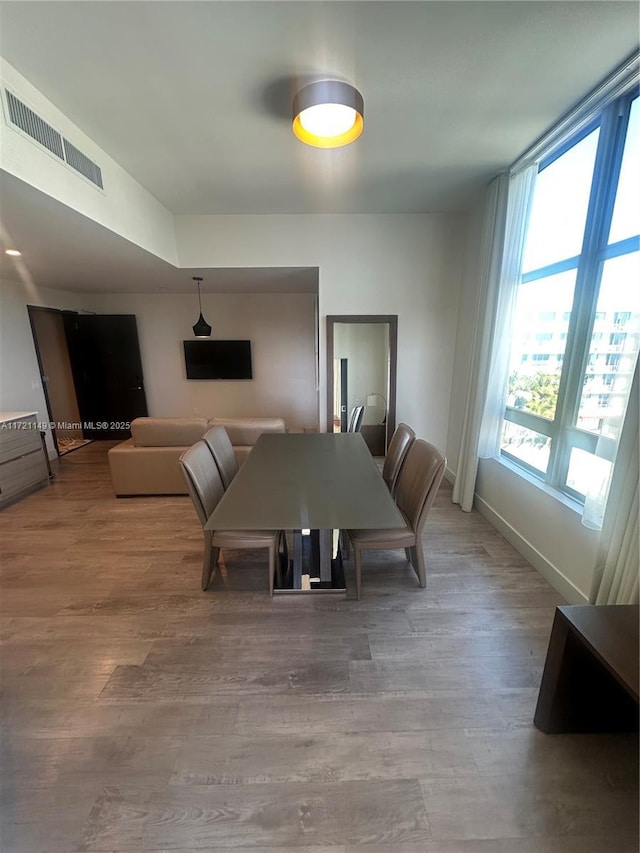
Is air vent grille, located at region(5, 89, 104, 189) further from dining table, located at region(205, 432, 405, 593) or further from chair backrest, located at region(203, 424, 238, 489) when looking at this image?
dining table, located at region(205, 432, 405, 593)

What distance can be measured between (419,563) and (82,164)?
3.29 meters

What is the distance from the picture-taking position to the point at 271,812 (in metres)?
1.12

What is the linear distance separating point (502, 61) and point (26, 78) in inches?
91.3

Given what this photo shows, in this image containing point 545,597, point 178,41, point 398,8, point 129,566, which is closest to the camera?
point 398,8

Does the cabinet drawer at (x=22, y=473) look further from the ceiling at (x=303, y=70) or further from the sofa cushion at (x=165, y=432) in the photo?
the ceiling at (x=303, y=70)

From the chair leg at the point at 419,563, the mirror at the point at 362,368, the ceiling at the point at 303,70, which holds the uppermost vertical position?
the ceiling at the point at 303,70

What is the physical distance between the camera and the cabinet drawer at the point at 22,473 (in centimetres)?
328

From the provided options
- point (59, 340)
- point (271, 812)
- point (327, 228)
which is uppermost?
point (327, 228)

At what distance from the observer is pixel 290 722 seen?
1377 millimetres

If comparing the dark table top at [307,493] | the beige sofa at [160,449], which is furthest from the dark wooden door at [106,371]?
the dark table top at [307,493]

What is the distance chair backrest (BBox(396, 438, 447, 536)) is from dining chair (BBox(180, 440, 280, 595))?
0.89m

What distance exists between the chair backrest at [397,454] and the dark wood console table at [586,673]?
1309 mm

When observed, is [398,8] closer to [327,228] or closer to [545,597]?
[327,228]

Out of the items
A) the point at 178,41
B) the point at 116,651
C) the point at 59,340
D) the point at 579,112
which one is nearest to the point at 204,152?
the point at 178,41
